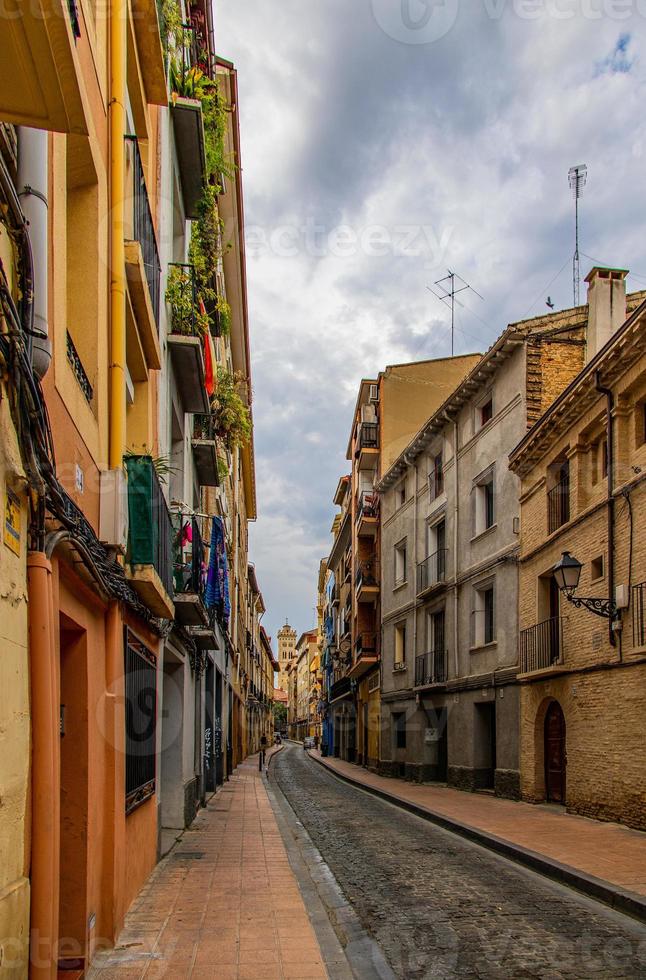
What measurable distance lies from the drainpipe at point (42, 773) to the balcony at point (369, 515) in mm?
31226

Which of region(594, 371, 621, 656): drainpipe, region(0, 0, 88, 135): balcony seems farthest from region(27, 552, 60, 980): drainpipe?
region(594, 371, 621, 656): drainpipe

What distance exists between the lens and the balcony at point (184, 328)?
11289 mm

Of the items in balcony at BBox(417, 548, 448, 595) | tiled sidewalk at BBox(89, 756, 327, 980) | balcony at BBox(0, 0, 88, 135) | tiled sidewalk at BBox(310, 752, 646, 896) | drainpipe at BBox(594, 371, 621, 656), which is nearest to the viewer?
balcony at BBox(0, 0, 88, 135)

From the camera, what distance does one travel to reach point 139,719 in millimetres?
8516

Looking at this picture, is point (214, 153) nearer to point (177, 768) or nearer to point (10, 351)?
point (177, 768)

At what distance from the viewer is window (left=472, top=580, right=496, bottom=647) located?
72.5ft

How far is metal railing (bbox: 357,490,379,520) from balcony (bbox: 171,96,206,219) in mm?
22794

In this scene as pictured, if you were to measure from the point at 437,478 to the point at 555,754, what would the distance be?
35.5ft

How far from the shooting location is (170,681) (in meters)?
13.1

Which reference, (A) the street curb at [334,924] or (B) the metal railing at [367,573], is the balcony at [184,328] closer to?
(A) the street curb at [334,924]

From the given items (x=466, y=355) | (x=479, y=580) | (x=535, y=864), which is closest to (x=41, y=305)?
(x=535, y=864)

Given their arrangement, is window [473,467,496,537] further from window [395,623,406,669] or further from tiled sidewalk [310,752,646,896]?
window [395,623,406,669]

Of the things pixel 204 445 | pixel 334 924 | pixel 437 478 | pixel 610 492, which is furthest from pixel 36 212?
pixel 437 478

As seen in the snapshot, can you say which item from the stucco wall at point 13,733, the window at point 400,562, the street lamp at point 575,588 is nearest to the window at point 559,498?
the street lamp at point 575,588
